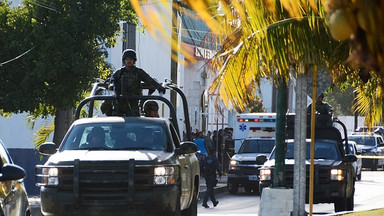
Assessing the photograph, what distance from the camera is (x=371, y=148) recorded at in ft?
160

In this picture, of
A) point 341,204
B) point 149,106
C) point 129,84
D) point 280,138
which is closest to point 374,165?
point 341,204

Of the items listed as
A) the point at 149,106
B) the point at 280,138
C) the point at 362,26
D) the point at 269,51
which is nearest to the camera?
the point at 362,26

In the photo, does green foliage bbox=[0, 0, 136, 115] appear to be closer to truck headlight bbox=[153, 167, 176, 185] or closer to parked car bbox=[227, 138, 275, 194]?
parked car bbox=[227, 138, 275, 194]

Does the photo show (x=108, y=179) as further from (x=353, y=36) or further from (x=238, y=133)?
(x=238, y=133)

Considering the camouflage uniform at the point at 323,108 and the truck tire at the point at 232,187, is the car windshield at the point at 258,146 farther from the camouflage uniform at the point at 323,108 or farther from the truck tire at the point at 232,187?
the camouflage uniform at the point at 323,108

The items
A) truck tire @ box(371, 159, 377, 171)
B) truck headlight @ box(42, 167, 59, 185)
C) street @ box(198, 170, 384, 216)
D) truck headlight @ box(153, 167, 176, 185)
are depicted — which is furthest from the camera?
truck tire @ box(371, 159, 377, 171)

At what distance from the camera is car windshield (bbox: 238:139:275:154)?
2978cm

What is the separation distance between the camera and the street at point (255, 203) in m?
23.3

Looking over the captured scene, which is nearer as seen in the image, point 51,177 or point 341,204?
point 51,177

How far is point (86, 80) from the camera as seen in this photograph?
23078 mm

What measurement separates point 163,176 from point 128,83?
226cm

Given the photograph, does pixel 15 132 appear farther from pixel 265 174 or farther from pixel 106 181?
pixel 106 181

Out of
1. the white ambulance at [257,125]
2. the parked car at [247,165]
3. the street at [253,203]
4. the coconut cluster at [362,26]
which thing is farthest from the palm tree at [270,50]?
the white ambulance at [257,125]

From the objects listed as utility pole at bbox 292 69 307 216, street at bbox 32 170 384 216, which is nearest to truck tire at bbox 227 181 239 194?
street at bbox 32 170 384 216
